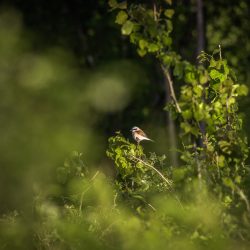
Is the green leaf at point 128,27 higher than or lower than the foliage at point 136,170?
higher

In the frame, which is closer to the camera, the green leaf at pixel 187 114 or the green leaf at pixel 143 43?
the green leaf at pixel 187 114

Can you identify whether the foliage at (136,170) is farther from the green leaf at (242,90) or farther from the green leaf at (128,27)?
the green leaf at (128,27)

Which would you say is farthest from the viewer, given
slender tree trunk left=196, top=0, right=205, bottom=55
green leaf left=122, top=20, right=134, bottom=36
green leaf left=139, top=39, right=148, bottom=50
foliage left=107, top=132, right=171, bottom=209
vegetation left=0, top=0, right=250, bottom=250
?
slender tree trunk left=196, top=0, right=205, bottom=55

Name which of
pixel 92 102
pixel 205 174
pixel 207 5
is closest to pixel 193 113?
pixel 205 174

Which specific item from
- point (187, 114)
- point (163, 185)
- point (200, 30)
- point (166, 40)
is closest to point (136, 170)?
point (163, 185)

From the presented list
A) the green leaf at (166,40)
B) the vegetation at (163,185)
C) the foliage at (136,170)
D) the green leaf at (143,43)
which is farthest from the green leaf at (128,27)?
the foliage at (136,170)

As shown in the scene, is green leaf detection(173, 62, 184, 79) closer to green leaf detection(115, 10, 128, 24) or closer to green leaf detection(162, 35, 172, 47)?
green leaf detection(162, 35, 172, 47)

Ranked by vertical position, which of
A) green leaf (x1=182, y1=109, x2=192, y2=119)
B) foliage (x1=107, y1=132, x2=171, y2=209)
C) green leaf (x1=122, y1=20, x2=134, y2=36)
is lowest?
foliage (x1=107, y1=132, x2=171, y2=209)

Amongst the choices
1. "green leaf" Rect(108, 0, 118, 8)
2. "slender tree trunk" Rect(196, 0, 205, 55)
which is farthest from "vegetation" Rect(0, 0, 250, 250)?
"slender tree trunk" Rect(196, 0, 205, 55)

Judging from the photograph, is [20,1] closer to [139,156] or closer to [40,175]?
[40,175]

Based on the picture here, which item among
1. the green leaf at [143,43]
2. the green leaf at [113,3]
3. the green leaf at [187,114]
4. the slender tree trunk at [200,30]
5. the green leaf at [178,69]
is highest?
the green leaf at [113,3]

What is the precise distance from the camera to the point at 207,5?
82.9 feet

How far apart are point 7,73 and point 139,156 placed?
79.5 ft

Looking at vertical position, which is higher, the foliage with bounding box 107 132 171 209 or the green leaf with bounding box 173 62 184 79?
the green leaf with bounding box 173 62 184 79
